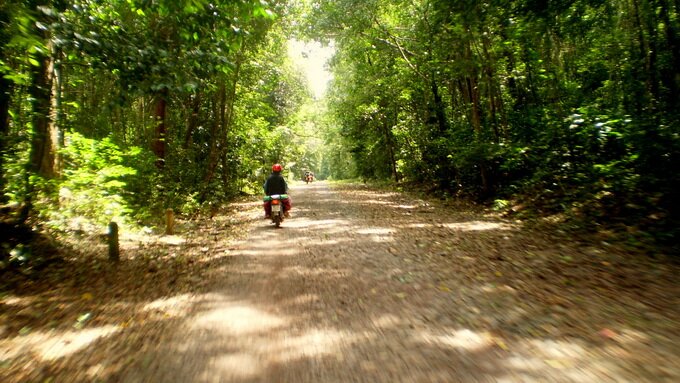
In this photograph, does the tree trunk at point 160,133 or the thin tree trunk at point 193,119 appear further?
the thin tree trunk at point 193,119

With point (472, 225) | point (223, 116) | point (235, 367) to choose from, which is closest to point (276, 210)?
point (472, 225)

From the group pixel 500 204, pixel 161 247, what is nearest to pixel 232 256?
pixel 161 247

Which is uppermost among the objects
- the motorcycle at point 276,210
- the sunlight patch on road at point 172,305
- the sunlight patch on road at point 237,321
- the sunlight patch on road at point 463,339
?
the motorcycle at point 276,210

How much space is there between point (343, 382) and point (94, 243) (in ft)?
24.0

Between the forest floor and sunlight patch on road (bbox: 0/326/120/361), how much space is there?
2cm

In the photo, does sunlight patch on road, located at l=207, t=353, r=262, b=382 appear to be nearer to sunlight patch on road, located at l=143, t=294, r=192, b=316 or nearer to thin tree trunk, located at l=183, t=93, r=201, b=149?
sunlight patch on road, located at l=143, t=294, r=192, b=316

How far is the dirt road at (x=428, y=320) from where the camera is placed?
3303 mm

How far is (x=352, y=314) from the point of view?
15.0 feet

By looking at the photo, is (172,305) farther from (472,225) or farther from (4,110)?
(472,225)

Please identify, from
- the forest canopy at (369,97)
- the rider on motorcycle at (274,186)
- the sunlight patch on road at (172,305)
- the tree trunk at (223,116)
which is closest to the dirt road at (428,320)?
the sunlight patch on road at (172,305)

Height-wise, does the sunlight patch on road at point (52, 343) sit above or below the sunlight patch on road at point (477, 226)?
below

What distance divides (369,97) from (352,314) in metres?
22.0

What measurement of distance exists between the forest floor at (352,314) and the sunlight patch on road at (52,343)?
0.08 ft

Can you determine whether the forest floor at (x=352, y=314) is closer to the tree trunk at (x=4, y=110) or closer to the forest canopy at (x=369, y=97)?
the tree trunk at (x=4, y=110)
